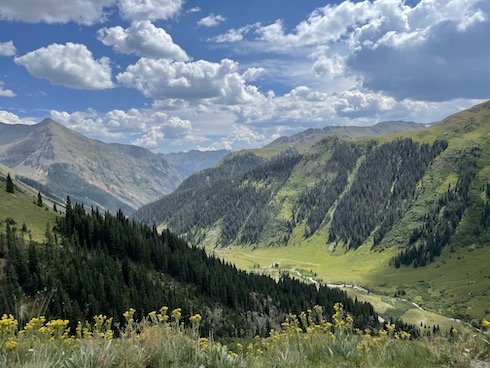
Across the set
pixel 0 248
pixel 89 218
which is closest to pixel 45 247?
pixel 0 248

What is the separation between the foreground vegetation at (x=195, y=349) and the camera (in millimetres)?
8852

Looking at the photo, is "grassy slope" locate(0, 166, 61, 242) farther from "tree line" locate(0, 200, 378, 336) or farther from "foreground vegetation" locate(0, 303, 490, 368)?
"foreground vegetation" locate(0, 303, 490, 368)

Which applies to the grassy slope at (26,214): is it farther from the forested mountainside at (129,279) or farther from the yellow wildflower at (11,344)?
the yellow wildflower at (11,344)

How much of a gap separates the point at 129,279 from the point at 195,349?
357 feet

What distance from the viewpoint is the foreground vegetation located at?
8852 millimetres

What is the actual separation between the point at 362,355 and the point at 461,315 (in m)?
Result: 214

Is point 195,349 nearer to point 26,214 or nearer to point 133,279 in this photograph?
point 133,279

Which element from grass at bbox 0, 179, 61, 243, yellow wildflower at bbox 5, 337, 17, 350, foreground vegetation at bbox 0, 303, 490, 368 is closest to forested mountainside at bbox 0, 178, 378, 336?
grass at bbox 0, 179, 61, 243

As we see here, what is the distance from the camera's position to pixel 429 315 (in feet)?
582

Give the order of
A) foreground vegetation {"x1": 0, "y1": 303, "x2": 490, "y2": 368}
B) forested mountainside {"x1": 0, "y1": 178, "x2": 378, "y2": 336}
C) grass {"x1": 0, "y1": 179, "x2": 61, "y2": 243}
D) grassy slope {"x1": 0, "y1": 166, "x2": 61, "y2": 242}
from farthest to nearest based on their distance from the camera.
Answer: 1. grassy slope {"x1": 0, "y1": 166, "x2": 61, "y2": 242}
2. grass {"x1": 0, "y1": 179, "x2": 61, "y2": 243}
3. forested mountainside {"x1": 0, "y1": 178, "x2": 378, "y2": 336}
4. foreground vegetation {"x1": 0, "y1": 303, "x2": 490, "y2": 368}

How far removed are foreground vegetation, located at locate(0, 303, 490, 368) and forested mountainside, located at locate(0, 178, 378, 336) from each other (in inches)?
2839

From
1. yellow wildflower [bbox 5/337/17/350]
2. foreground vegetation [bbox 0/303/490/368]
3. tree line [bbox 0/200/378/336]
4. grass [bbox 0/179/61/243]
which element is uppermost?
yellow wildflower [bbox 5/337/17/350]

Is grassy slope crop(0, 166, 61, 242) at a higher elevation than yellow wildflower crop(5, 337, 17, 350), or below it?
below

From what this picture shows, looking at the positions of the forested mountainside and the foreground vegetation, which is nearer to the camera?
the foreground vegetation
